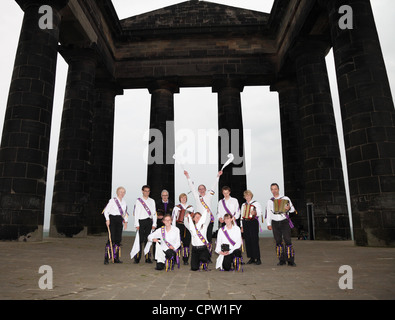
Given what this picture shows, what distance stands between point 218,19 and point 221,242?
17.8m

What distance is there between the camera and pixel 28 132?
1036cm

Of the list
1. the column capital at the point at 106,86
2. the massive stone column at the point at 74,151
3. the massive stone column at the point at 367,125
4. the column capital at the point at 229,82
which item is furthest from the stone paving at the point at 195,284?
the column capital at the point at 106,86

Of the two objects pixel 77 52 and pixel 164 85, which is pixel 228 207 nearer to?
pixel 77 52

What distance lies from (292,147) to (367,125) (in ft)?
28.0

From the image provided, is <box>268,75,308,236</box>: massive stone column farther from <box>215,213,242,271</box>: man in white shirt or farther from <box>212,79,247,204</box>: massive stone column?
<box>215,213,242,271</box>: man in white shirt

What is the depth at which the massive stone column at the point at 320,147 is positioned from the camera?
42.5 feet

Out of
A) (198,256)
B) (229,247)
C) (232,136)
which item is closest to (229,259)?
(229,247)

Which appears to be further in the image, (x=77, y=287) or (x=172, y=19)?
(x=172, y=19)

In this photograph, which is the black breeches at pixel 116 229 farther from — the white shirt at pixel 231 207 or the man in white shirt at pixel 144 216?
the white shirt at pixel 231 207

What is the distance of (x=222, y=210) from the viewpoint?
6.98 metres

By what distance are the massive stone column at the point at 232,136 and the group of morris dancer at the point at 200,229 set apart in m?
9.79

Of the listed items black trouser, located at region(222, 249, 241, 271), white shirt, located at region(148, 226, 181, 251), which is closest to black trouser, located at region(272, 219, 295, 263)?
black trouser, located at region(222, 249, 241, 271)

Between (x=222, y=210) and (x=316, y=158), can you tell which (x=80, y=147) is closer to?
(x=222, y=210)
